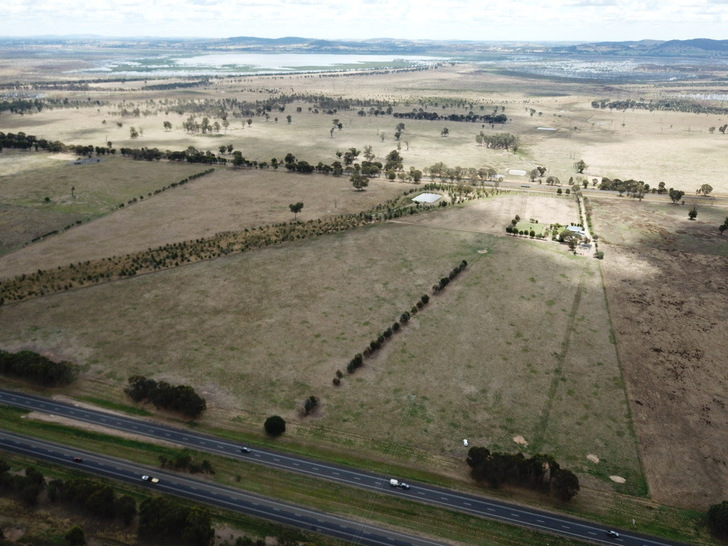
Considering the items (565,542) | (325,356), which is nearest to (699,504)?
(565,542)

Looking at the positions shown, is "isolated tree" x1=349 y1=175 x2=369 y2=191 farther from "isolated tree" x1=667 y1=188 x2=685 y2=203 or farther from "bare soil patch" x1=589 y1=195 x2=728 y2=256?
"isolated tree" x1=667 y1=188 x2=685 y2=203

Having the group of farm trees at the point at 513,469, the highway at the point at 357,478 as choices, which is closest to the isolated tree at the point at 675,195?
the group of farm trees at the point at 513,469

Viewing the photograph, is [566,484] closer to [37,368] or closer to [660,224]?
[37,368]

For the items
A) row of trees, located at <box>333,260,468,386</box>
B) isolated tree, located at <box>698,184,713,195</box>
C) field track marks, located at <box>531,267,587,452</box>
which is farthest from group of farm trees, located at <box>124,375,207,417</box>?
isolated tree, located at <box>698,184,713,195</box>

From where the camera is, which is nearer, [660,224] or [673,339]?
[673,339]

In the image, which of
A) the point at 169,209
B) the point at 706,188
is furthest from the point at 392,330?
the point at 706,188
